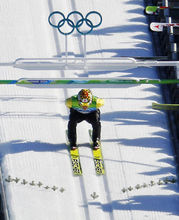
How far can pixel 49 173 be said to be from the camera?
1053 centimetres

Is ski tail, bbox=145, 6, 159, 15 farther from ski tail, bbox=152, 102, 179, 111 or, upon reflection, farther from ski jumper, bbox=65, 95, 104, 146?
ski jumper, bbox=65, 95, 104, 146

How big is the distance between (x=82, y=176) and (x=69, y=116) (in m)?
1.24

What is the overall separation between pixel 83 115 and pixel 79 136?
92 centimetres

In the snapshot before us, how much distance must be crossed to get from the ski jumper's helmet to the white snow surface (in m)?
1.40

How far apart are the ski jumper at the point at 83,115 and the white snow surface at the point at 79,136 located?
1.60 ft

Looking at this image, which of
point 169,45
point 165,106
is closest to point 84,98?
point 165,106

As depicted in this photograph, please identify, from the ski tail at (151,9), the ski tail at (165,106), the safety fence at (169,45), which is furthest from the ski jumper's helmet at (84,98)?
the ski tail at (151,9)

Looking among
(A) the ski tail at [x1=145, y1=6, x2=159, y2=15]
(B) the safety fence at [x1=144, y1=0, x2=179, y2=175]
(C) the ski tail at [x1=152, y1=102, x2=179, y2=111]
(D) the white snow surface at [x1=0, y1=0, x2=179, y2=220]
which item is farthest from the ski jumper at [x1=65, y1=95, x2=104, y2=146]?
(A) the ski tail at [x1=145, y1=6, x2=159, y2=15]

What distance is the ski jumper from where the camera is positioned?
395 inches

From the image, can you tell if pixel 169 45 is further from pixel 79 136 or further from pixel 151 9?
pixel 79 136

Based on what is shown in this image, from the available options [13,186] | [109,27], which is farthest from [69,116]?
[109,27]

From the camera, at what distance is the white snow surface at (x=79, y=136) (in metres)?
10.3

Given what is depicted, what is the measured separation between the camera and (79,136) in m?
11.1

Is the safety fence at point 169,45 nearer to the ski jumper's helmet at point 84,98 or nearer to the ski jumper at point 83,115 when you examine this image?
the ski jumper at point 83,115
